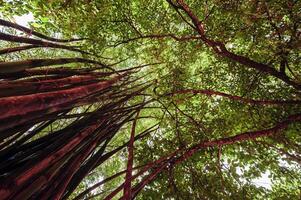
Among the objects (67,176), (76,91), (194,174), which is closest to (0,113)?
(67,176)

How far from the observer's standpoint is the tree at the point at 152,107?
1.69m

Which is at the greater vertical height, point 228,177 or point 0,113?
point 228,177

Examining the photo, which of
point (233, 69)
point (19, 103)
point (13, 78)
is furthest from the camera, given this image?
point (233, 69)

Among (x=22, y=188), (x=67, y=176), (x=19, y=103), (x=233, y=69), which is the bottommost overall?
(x=22, y=188)

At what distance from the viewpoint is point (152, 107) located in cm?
343

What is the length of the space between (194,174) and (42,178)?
2.78 metres

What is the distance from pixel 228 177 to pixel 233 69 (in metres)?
1.71

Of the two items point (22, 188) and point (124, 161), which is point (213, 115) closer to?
point (124, 161)

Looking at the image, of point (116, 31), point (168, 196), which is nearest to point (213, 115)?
point (168, 196)

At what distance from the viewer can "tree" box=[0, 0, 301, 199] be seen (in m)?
1.69

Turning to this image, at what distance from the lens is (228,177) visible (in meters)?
4.05

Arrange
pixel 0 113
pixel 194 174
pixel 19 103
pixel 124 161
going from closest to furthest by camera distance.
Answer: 1. pixel 0 113
2. pixel 19 103
3. pixel 194 174
4. pixel 124 161

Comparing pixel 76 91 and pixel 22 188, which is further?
pixel 76 91

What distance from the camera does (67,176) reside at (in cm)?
157
